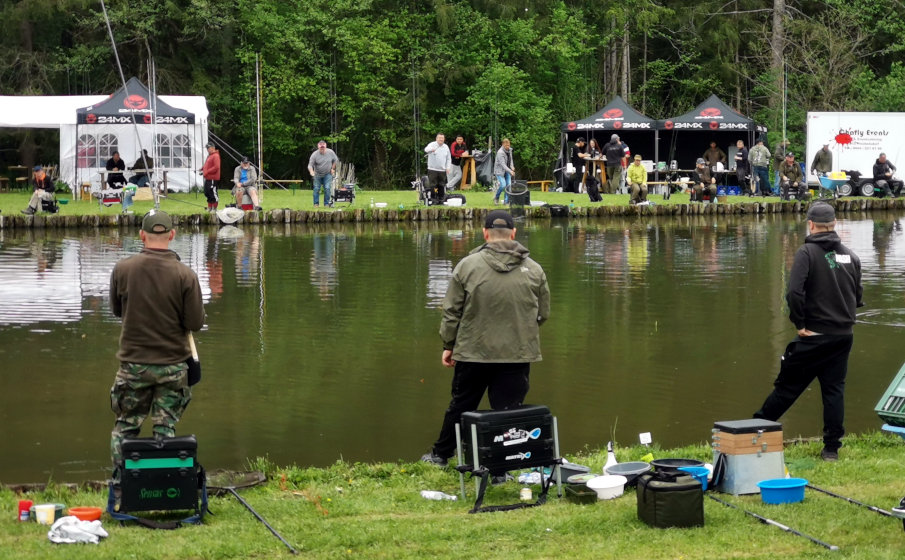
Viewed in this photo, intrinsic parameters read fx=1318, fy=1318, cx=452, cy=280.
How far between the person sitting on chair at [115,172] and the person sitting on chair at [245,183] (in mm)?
4138

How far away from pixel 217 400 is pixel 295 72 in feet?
118

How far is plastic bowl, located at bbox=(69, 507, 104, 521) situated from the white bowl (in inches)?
99.6

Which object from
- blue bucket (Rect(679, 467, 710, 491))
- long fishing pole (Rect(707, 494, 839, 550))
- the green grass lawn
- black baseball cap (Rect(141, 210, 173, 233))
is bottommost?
long fishing pole (Rect(707, 494, 839, 550))

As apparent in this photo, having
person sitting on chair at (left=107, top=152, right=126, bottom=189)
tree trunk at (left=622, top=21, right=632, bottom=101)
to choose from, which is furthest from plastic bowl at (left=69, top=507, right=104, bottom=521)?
tree trunk at (left=622, top=21, right=632, bottom=101)

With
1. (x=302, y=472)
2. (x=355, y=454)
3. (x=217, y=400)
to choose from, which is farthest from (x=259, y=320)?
(x=302, y=472)

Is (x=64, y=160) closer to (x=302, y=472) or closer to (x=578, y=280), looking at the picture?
(x=578, y=280)

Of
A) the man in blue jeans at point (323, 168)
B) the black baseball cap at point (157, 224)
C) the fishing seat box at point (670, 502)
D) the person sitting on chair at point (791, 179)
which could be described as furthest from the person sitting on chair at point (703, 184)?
the fishing seat box at point (670, 502)

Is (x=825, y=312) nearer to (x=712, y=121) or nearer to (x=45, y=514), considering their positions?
(x=45, y=514)

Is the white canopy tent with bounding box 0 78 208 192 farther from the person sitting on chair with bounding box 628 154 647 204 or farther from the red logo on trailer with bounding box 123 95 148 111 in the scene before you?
the person sitting on chair with bounding box 628 154 647 204

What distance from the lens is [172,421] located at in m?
7.12

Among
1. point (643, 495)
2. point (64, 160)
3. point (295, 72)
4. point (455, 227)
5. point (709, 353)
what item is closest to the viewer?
point (643, 495)

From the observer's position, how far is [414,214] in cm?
3008

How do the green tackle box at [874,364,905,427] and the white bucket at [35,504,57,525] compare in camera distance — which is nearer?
the green tackle box at [874,364,905,427]

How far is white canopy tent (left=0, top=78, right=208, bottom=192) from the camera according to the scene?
36.8m
